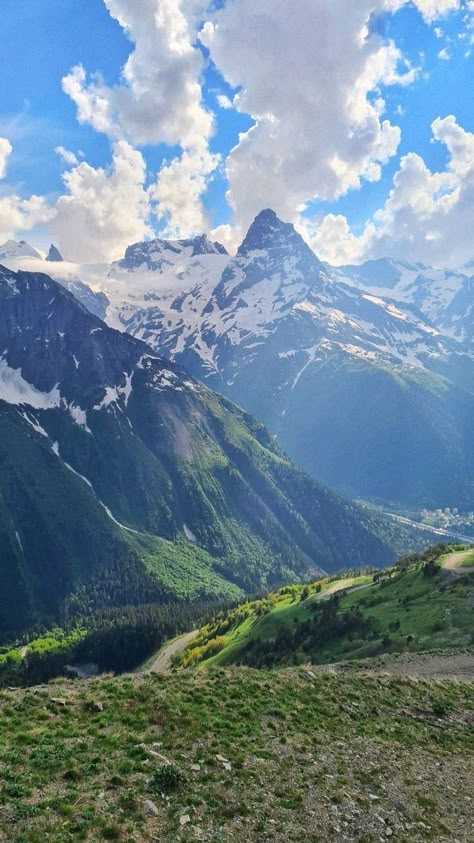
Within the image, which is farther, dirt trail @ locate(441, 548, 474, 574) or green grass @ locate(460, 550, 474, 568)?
green grass @ locate(460, 550, 474, 568)

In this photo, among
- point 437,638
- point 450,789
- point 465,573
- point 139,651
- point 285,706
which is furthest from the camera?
point 139,651

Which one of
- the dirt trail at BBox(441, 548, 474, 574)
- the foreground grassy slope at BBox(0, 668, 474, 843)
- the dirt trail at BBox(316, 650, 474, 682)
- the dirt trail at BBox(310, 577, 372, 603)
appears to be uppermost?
the dirt trail at BBox(441, 548, 474, 574)

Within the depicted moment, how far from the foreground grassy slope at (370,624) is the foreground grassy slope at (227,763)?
26.1 meters

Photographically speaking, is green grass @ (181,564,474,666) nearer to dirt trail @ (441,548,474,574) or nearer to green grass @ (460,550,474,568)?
dirt trail @ (441,548,474,574)

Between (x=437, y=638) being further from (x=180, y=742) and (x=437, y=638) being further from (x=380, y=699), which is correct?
(x=180, y=742)

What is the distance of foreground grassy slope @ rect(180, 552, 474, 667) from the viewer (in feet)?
216

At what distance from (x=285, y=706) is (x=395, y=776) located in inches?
359

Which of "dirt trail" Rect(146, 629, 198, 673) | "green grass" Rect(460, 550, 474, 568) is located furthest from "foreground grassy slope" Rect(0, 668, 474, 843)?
"dirt trail" Rect(146, 629, 198, 673)

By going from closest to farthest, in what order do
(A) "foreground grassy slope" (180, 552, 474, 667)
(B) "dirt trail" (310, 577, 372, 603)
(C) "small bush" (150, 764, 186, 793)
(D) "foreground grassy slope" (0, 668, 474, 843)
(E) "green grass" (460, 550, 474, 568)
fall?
(D) "foreground grassy slope" (0, 668, 474, 843) < (C) "small bush" (150, 764, 186, 793) < (A) "foreground grassy slope" (180, 552, 474, 667) < (E) "green grass" (460, 550, 474, 568) < (B) "dirt trail" (310, 577, 372, 603)

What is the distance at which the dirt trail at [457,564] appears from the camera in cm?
8606

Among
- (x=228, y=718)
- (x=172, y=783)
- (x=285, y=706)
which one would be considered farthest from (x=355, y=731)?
(x=172, y=783)

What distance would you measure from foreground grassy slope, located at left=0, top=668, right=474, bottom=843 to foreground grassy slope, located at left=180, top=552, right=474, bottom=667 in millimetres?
26101

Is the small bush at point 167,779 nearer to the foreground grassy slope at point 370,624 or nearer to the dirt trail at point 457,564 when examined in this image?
the foreground grassy slope at point 370,624

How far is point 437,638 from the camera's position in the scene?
2516 inches
